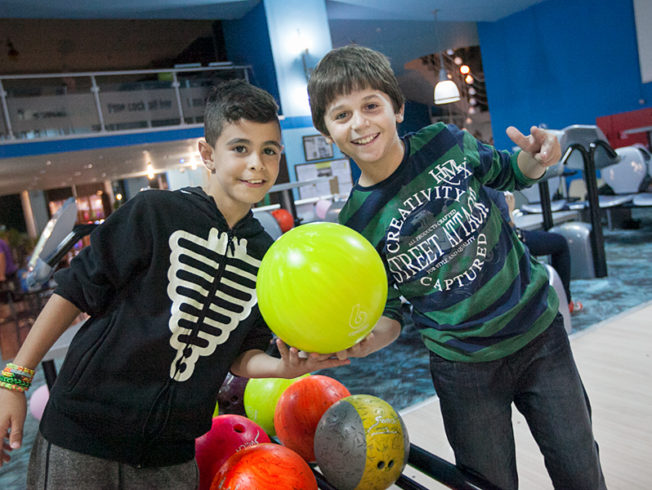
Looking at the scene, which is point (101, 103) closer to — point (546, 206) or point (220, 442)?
point (546, 206)

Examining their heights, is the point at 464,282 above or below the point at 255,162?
below

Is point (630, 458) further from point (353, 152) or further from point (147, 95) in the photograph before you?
point (147, 95)

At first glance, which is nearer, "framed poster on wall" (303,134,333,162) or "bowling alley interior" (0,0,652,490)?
"bowling alley interior" (0,0,652,490)

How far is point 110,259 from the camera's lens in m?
1.21

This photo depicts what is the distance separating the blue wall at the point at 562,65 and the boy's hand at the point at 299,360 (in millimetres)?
9539

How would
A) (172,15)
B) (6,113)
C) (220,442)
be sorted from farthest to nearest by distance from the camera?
1. (172,15)
2. (6,113)
3. (220,442)

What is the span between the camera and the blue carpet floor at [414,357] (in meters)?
2.94

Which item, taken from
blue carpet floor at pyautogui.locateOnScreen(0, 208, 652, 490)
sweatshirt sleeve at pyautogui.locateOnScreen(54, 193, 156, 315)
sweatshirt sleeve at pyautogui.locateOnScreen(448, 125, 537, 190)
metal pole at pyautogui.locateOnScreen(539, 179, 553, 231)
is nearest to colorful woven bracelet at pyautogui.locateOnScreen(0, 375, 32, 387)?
sweatshirt sleeve at pyautogui.locateOnScreen(54, 193, 156, 315)

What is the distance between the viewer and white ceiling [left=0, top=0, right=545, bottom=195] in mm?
8414

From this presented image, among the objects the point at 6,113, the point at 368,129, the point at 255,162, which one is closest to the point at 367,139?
the point at 368,129

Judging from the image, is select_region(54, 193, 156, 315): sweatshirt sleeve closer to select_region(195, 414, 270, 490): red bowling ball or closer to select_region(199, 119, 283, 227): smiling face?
select_region(199, 119, 283, 227): smiling face

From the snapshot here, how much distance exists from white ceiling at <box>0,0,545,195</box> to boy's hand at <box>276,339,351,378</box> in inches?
341

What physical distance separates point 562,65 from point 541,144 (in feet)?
32.0

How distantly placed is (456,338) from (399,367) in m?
2.21
